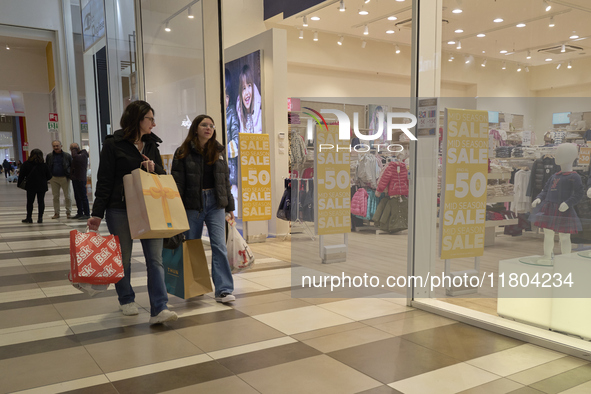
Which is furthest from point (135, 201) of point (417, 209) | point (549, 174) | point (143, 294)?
point (549, 174)

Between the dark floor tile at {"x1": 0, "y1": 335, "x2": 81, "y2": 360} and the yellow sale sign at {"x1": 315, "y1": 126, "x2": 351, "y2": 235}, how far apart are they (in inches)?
113

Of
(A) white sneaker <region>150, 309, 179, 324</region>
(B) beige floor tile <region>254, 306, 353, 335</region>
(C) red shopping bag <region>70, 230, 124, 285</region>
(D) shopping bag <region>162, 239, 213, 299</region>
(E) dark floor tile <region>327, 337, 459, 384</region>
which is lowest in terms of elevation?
(B) beige floor tile <region>254, 306, 353, 335</region>

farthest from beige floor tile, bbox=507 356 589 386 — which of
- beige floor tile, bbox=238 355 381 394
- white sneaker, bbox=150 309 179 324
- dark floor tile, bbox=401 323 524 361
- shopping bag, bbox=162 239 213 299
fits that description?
shopping bag, bbox=162 239 213 299

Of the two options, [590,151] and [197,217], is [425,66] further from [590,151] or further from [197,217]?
[197,217]

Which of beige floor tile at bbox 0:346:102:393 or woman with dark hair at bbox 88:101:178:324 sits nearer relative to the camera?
beige floor tile at bbox 0:346:102:393

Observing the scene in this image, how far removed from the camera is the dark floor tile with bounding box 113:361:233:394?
2.30 meters

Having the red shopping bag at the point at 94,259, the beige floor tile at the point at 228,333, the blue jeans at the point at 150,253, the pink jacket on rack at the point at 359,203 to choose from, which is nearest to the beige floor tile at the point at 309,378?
the beige floor tile at the point at 228,333

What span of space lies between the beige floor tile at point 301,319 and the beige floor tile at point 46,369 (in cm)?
118

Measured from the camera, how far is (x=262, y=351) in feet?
9.07

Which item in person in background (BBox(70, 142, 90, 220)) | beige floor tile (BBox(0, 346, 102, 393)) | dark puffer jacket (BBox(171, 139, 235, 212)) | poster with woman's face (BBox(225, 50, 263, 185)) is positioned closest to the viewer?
beige floor tile (BBox(0, 346, 102, 393))

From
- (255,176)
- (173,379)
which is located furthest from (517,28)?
(255,176)

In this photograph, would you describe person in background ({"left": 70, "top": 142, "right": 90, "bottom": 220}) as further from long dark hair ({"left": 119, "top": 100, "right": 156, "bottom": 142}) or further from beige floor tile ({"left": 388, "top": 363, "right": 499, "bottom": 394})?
beige floor tile ({"left": 388, "top": 363, "right": 499, "bottom": 394})

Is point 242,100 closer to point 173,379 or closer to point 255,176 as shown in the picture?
point 255,176

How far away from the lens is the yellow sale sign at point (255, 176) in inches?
271
